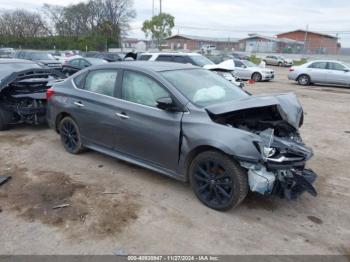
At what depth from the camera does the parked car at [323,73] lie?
17.3 metres

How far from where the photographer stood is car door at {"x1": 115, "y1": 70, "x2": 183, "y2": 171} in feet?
13.3

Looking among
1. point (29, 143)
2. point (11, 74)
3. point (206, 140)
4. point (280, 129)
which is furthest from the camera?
point (11, 74)

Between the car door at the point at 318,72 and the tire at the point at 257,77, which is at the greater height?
the car door at the point at 318,72

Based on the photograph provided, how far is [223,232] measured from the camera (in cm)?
346

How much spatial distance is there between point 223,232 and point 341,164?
121 inches

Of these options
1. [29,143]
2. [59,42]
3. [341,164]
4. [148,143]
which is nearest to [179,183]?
[148,143]

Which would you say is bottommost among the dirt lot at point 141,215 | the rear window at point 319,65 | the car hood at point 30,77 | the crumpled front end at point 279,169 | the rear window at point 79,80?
the dirt lot at point 141,215

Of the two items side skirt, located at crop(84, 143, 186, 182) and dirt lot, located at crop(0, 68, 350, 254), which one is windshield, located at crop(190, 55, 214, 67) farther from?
side skirt, located at crop(84, 143, 186, 182)

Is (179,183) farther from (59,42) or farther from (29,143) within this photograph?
(59,42)

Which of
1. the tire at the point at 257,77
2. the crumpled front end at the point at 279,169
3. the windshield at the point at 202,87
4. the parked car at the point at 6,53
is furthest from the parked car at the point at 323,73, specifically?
the parked car at the point at 6,53

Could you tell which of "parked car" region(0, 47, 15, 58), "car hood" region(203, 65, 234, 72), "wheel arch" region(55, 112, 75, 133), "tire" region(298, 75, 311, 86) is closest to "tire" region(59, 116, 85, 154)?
"wheel arch" region(55, 112, 75, 133)

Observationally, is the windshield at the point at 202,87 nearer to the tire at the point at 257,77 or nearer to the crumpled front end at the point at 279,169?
the crumpled front end at the point at 279,169

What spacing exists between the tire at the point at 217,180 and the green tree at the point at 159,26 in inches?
2165

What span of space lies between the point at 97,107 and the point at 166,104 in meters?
1.39
